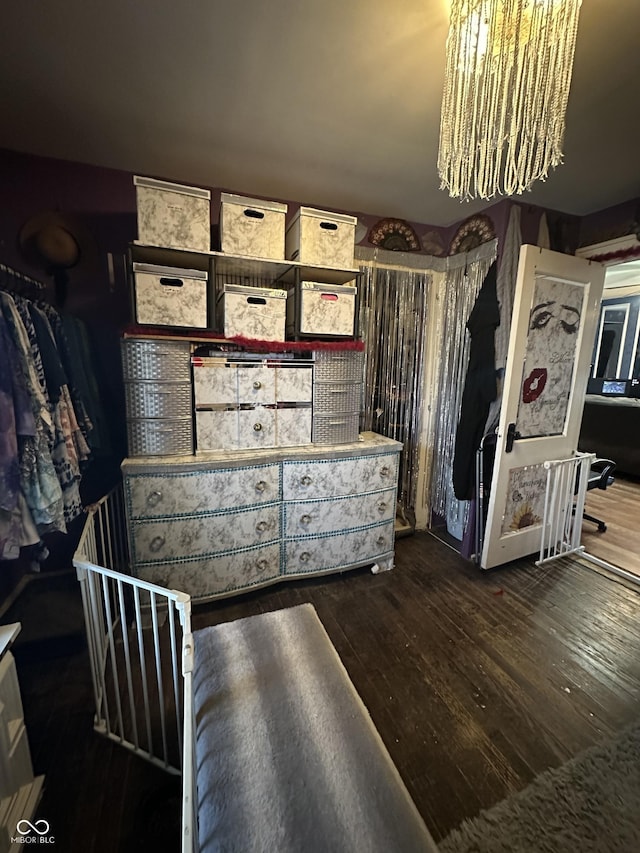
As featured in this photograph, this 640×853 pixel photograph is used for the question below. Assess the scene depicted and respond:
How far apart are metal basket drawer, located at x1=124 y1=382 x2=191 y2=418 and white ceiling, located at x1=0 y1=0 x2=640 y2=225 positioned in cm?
118

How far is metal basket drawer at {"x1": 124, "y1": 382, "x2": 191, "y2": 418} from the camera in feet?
5.70

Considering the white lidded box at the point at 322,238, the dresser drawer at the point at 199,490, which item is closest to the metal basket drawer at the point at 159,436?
the dresser drawer at the point at 199,490

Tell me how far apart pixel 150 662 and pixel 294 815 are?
4.05 ft

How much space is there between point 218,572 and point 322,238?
192 centimetres

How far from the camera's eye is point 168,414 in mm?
1792

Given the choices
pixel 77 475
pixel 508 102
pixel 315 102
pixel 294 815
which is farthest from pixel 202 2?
pixel 294 815

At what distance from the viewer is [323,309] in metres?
1.99

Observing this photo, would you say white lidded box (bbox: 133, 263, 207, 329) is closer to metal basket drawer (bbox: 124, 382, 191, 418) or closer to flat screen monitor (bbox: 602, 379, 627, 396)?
metal basket drawer (bbox: 124, 382, 191, 418)

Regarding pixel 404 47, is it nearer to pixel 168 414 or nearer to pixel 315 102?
pixel 315 102

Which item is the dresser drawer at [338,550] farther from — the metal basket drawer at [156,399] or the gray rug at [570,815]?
the gray rug at [570,815]

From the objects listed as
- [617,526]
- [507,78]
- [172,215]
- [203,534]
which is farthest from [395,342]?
[617,526]

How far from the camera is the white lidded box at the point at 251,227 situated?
1794 mm

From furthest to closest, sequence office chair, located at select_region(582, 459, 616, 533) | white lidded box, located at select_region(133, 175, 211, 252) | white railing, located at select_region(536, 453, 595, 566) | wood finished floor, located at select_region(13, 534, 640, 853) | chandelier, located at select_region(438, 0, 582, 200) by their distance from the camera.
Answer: office chair, located at select_region(582, 459, 616, 533), white railing, located at select_region(536, 453, 595, 566), white lidded box, located at select_region(133, 175, 211, 252), wood finished floor, located at select_region(13, 534, 640, 853), chandelier, located at select_region(438, 0, 582, 200)

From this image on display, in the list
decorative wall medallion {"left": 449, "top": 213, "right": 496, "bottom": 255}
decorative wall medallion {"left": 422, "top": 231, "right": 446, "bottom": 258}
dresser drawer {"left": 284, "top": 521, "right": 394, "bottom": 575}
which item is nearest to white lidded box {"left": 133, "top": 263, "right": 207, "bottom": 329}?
dresser drawer {"left": 284, "top": 521, "right": 394, "bottom": 575}
